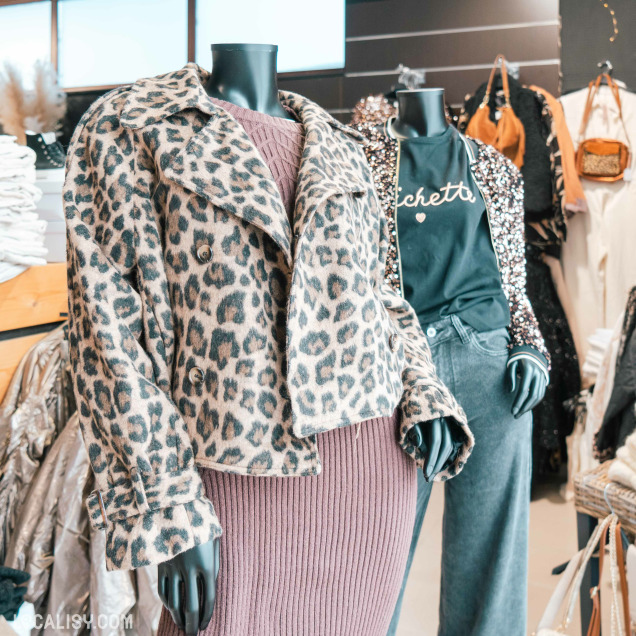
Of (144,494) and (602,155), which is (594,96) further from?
(144,494)

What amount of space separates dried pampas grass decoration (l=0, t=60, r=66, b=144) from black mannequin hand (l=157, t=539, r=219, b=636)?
2.30 metres

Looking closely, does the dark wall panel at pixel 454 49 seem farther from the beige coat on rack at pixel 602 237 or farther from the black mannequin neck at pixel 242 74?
the black mannequin neck at pixel 242 74

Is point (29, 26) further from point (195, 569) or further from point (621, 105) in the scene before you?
point (195, 569)

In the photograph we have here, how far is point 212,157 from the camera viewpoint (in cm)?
83

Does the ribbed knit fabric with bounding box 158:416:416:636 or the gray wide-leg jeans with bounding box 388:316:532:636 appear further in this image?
the gray wide-leg jeans with bounding box 388:316:532:636

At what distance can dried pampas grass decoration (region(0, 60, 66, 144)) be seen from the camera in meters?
2.59

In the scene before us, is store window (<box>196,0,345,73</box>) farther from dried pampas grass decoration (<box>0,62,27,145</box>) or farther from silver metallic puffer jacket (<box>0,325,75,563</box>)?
silver metallic puffer jacket (<box>0,325,75,563</box>)

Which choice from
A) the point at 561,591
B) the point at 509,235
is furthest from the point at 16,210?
the point at 561,591

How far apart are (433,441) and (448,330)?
1.74 feet


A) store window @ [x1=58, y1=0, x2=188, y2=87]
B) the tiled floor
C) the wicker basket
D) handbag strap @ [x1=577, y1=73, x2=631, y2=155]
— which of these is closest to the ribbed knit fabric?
the wicker basket

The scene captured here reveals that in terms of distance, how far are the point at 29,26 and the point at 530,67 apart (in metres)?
3.29

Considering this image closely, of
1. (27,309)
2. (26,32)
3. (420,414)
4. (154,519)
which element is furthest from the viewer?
(26,32)

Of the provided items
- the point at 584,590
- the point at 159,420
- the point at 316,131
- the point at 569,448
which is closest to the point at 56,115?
the point at 316,131

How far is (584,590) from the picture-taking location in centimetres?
177
